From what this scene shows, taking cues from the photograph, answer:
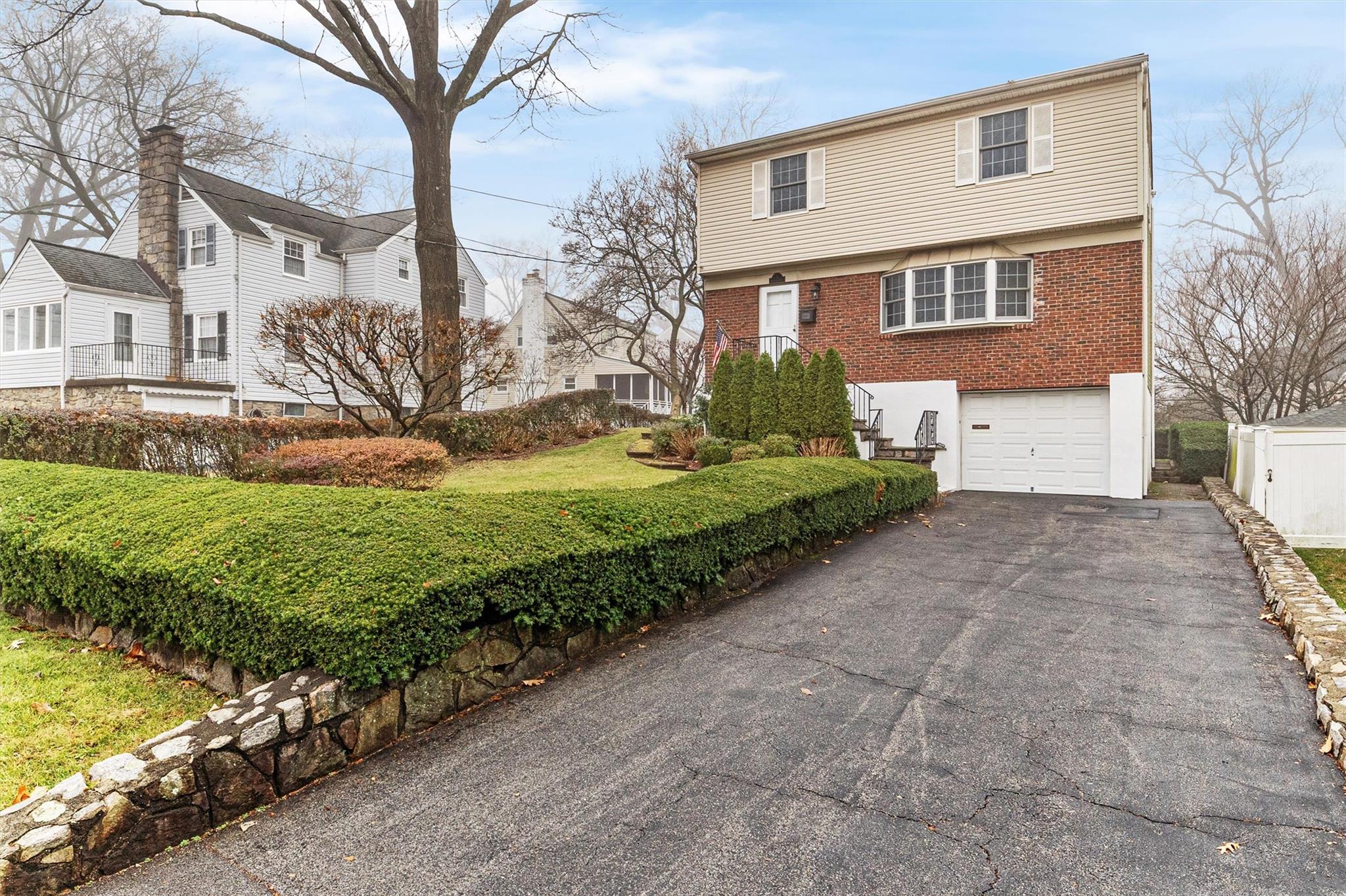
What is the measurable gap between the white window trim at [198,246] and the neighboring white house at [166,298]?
0.03m

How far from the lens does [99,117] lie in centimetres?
2806

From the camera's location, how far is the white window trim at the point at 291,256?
2347cm

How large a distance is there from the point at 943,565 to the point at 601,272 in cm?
2092

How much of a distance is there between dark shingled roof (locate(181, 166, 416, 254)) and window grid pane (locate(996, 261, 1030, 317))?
16388 mm

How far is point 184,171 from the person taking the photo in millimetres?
22609

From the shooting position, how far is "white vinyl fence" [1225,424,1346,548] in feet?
29.8

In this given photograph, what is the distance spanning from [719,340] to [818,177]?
3970mm

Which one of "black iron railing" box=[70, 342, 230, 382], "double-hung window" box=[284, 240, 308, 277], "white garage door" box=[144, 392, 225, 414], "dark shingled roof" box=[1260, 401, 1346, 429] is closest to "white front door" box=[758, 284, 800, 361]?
"dark shingled roof" box=[1260, 401, 1346, 429]

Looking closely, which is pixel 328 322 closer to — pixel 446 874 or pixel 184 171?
pixel 446 874

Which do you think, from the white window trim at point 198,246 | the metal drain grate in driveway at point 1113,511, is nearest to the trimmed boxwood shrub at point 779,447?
the metal drain grate in driveway at point 1113,511

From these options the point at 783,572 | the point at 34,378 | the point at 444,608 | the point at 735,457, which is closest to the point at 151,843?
the point at 444,608

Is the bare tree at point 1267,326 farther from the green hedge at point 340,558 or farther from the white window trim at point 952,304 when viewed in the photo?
the green hedge at point 340,558

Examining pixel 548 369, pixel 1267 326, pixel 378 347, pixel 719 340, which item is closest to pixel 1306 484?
pixel 719 340

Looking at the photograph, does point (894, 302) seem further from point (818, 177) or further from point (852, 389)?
point (818, 177)
